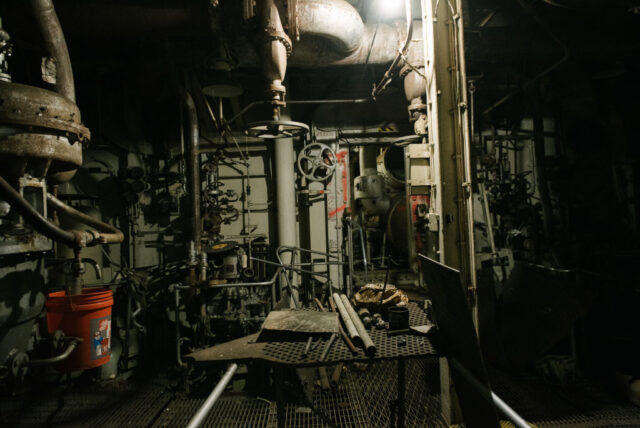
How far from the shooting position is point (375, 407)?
3.28 meters

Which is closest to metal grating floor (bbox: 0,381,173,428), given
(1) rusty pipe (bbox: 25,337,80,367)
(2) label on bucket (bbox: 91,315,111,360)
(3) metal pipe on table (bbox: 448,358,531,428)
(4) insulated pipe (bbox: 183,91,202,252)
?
(2) label on bucket (bbox: 91,315,111,360)

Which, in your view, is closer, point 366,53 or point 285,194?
point 366,53

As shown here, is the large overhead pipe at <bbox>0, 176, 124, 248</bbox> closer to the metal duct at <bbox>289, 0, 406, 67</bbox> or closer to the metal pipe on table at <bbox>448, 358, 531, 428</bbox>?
the metal pipe on table at <bbox>448, 358, 531, 428</bbox>

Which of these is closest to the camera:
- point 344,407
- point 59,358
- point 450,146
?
point 59,358

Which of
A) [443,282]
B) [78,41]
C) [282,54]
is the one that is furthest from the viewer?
[78,41]

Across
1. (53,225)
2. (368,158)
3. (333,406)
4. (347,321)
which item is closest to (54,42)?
(53,225)

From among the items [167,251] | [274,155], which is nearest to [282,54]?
[274,155]

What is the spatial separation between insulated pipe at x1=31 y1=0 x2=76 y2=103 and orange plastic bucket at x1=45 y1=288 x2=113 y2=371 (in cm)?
A: 164

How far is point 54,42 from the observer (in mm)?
Result: 2512

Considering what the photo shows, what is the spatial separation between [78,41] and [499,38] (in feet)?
18.5

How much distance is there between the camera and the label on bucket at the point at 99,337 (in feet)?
8.87

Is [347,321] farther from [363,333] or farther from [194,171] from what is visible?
[194,171]

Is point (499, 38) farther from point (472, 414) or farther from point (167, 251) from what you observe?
point (167, 251)

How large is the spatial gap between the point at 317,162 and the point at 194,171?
1.87 m
